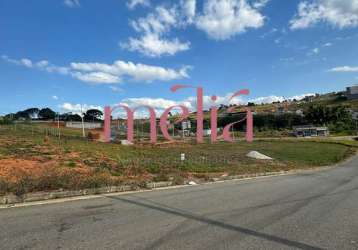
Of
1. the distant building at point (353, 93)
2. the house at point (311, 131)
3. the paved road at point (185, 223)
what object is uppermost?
the distant building at point (353, 93)

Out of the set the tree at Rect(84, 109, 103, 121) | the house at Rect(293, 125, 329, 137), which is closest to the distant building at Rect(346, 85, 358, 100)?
the house at Rect(293, 125, 329, 137)

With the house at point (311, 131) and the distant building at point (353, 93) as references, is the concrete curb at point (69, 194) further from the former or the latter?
the distant building at point (353, 93)

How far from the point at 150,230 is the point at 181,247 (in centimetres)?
118

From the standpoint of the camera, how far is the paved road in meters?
5.82

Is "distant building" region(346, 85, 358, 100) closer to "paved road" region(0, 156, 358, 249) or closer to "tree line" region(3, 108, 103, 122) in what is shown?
"tree line" region(3, 108, 103, 122)

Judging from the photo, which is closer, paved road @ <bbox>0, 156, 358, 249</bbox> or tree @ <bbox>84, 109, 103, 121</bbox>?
paved road @ <bbox>0, 156, 358, 249</bbox>

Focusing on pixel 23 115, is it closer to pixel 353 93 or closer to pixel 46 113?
pixel 46 113

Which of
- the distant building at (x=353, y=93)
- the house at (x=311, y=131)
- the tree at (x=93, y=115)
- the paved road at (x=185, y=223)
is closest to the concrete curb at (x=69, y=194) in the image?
the paved road at (x=185, y=223)

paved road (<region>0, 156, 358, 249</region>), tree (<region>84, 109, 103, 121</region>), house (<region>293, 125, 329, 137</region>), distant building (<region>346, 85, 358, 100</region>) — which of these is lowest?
paved road (<region>0, 156, 358, 249</region>)

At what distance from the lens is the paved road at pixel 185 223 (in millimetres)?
5820

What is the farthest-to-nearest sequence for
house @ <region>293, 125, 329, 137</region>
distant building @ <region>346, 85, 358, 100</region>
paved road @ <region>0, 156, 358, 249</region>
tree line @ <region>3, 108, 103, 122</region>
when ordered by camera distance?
distant building @ <region>346, 85, 358, 100</region> → tree line @ <region>3, 108, 103, 122</region> → house @ <region>293, 125, 329, 137</region> → paved road @ <region>0, 156, 358, 249</region>

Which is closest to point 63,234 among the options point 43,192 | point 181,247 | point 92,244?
point 92,244

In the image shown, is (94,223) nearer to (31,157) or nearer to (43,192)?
(43,192)

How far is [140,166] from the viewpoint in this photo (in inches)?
749
